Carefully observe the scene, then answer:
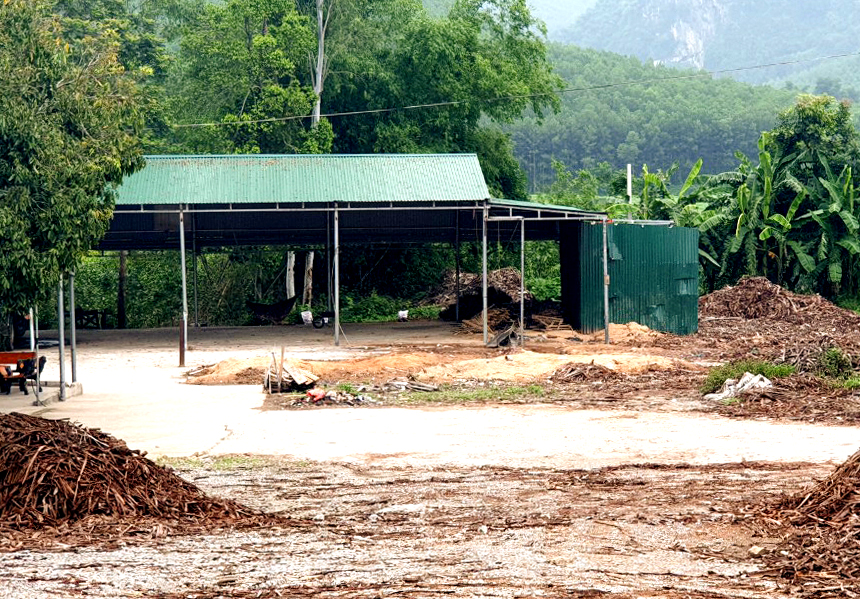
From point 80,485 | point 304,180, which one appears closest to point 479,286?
point 304,180

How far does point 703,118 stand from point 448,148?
1546 inches

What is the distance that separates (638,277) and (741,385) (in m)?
13.0

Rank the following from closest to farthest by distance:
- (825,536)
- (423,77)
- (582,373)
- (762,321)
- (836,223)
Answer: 1. (825,536)
2. (582,373)
3. (762,321)
4. (836,223)
5. (423,77)

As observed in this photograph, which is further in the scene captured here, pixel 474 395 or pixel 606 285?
pixel 606 285

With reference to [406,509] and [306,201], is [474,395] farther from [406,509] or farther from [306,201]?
[306,201]

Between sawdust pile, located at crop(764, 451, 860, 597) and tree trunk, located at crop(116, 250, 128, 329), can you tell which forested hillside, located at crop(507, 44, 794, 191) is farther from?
sawdust pile, located at crop(764, 451, 860, 597)

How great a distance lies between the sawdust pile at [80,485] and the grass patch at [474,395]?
8579mm

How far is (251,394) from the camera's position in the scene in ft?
63.1

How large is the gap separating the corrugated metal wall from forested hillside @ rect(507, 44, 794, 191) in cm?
4426

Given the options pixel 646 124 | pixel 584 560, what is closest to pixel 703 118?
pixel 646 124

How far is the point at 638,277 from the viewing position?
30766 millimetres

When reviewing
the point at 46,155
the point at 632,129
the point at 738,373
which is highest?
the point at 632,129

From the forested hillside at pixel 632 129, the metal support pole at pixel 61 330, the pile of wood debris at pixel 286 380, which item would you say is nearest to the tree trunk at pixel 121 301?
the pile of wood debris at pixel 286 380

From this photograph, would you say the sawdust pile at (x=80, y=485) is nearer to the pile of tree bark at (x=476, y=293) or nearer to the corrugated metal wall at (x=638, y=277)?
the corrugated metal wall at (x=638, y=277)
